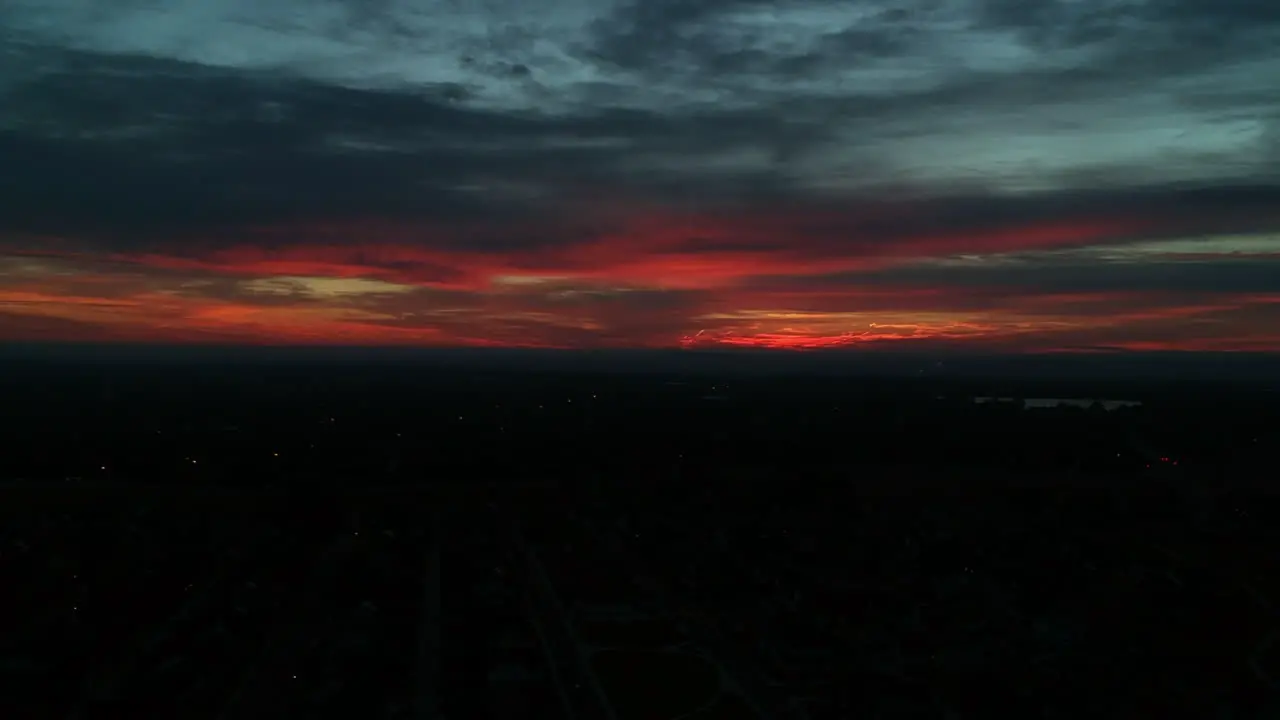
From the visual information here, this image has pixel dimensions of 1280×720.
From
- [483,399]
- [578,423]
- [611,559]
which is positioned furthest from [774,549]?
[483,399]

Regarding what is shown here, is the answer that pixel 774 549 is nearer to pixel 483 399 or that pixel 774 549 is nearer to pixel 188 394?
pixel 483 399

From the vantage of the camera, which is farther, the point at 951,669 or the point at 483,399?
the point at 483,399

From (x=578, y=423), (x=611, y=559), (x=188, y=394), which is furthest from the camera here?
(x=188, y=394)

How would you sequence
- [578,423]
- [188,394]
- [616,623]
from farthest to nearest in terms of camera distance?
[188,394], [578,423], [616,623]

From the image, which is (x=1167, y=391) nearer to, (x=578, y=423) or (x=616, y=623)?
(x=578, y=423)

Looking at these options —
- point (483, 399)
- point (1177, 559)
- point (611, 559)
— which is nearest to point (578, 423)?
point (483, 399)

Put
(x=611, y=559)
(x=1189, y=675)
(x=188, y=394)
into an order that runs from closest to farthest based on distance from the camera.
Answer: (x=1189, y=675) → (x=611, y=559) → (x=188, y=394)
